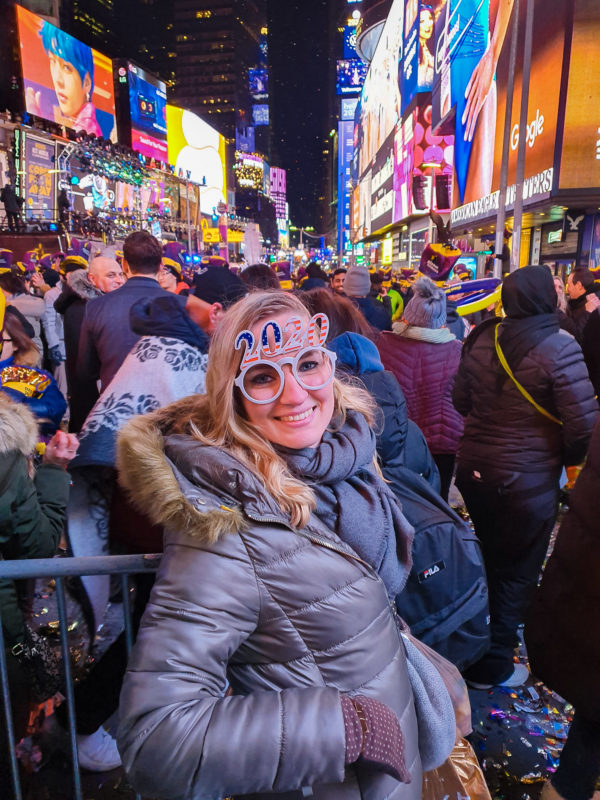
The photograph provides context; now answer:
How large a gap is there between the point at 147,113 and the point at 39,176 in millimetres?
30408

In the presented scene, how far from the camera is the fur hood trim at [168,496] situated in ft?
4.04

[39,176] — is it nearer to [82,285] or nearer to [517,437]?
[82,285]

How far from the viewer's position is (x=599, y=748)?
93.3 inches

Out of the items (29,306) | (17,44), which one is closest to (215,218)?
(17,44)

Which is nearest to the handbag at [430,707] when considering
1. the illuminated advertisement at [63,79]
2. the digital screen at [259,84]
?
the illuminated advertisement at [63,79]

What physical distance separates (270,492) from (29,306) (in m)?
7.08

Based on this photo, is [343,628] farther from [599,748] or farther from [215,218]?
[215,218]

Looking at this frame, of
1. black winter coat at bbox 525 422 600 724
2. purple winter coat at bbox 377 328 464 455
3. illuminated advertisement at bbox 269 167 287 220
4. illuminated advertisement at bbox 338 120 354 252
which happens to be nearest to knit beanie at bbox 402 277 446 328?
purple winter coat at bbox 377 328 464 455

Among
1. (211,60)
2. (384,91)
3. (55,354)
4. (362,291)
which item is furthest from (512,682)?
(211,60)

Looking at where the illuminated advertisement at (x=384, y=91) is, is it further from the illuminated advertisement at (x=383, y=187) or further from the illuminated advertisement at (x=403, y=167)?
the illuminated advertisement at (x=403, y=167)

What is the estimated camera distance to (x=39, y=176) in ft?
99.6

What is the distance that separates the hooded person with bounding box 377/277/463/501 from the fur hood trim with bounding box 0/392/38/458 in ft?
10.2

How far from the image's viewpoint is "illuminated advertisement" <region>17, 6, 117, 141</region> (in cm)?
3534

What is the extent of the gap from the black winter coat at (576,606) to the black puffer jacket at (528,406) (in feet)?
3.00
